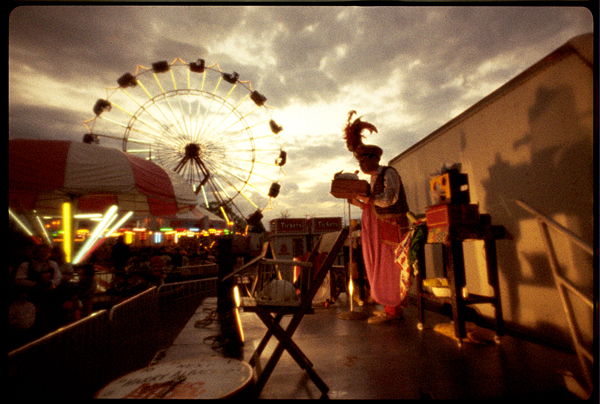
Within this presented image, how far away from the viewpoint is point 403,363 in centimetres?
209

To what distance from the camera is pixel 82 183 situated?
3340 mm

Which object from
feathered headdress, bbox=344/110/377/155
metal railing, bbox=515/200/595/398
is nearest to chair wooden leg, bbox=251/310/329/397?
metal railing, bbox=515/200/595/398

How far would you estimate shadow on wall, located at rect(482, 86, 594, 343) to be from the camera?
2062 mm

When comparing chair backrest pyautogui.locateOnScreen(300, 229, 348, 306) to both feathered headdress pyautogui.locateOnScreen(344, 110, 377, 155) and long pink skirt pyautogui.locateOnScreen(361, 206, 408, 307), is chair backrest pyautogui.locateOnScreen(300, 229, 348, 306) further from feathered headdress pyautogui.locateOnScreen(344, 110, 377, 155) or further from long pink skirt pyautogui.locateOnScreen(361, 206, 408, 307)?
feathered headdress pyautogui.locateOnScreen(344, 110, 377, 155)

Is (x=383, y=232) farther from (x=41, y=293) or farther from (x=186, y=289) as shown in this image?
(x=186, y=289)

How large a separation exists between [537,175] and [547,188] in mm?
140

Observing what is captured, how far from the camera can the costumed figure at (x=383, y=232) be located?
10.3 feet

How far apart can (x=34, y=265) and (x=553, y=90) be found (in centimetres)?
520

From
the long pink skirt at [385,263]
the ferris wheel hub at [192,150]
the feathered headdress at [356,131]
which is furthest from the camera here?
the ferris wheel hub at [192,150]

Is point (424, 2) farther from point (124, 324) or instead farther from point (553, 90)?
point (124, 324)

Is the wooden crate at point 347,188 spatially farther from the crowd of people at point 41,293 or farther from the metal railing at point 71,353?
the crowd of people at point 41,293

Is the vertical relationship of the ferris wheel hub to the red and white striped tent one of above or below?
above

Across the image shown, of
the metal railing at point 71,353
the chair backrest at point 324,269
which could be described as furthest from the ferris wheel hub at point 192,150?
the chair backrest at point 324,269

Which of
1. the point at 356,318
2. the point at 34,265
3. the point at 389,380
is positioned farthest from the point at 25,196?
the point at 389,380
